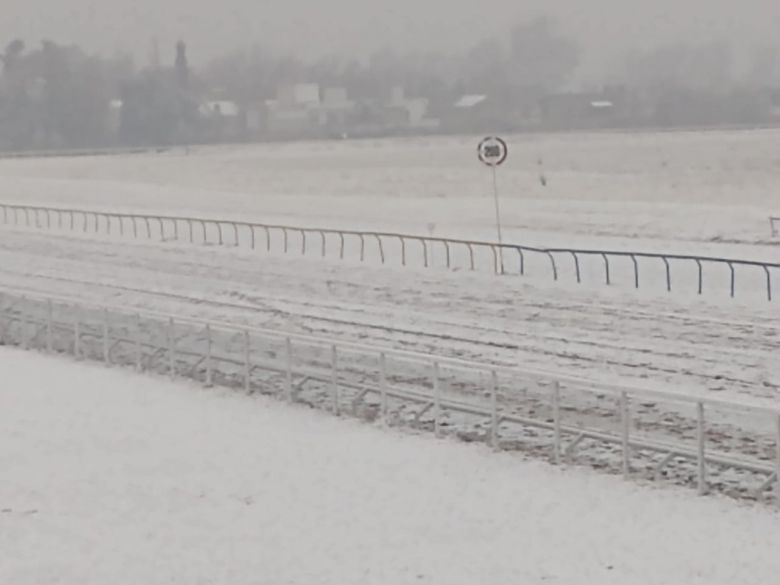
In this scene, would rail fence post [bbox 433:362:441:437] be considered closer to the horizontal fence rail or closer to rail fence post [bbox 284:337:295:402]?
the horizontal fence rail

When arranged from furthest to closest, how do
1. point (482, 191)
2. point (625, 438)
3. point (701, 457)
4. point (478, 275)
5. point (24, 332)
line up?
point (482, 191)
point (478, 275)
point (24, 332)
point (625, 438)
point (701, 457)

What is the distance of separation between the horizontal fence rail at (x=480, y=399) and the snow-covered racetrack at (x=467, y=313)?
6.61 ft

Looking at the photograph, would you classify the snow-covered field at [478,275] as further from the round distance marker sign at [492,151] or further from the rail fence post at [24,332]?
the rail fence post at [24,332]

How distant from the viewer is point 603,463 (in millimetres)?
15672

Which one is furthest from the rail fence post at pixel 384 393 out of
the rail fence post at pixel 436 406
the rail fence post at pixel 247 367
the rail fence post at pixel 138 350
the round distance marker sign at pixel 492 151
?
the round distance marker sign at pixel 492 151

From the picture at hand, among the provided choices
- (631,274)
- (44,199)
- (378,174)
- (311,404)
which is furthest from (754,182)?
(311,404)

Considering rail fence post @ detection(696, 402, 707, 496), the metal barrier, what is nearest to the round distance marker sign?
the metal barrier

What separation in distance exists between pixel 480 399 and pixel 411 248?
2312 centimetres

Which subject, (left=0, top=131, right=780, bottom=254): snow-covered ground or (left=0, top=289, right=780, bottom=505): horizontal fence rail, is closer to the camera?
(left=0, top=289, right=780, bottom=505): horizontal fence rail

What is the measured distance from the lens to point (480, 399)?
63.5 ft

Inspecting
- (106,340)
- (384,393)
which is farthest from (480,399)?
(106,340)

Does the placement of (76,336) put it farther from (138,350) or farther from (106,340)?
(138,350)

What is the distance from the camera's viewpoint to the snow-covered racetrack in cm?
2231

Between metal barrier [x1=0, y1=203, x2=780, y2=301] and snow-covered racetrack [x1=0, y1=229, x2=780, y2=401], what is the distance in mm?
1691
